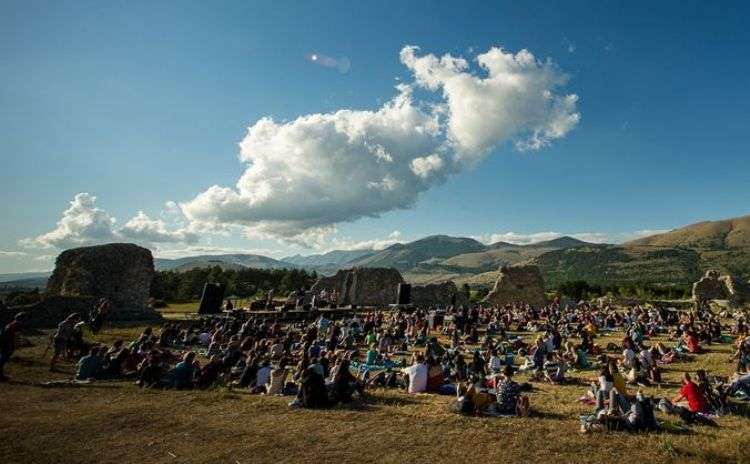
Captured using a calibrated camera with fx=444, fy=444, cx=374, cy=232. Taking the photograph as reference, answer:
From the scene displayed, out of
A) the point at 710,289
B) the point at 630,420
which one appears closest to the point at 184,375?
the point at 630,420

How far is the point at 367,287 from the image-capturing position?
180ft

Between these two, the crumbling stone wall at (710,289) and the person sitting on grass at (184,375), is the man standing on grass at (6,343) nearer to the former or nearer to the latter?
the person sitting on grass at (184,375)

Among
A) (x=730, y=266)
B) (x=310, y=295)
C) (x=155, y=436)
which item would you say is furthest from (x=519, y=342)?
(x=730, y=266)

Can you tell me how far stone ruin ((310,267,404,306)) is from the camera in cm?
5447

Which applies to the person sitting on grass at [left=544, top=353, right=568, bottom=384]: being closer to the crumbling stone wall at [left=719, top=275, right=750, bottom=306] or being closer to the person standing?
the person standing

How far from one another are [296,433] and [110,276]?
3309cm

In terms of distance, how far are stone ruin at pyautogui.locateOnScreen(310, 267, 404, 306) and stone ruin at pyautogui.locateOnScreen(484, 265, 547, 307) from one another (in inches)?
488

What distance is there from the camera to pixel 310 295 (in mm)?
48938

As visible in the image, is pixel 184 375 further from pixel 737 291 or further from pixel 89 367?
pixel 737 291

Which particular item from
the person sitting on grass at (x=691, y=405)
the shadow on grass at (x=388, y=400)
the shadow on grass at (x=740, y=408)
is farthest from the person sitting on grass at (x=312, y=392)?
the shadow on grass at (x=740, y=408)

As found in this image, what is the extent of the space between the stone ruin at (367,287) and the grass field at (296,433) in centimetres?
4156

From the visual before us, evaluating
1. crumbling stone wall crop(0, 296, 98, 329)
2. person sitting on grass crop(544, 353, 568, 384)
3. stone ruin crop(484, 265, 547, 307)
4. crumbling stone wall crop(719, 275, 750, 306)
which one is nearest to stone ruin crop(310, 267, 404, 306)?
stone ruin crop(484, 265, 547, 307)

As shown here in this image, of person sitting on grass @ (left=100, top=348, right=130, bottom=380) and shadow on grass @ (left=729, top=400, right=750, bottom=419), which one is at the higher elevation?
person sitting on grass @ (left=100, top=348, right=130, bottom=380)

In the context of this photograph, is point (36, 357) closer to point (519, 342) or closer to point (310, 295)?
point (519, 342)
